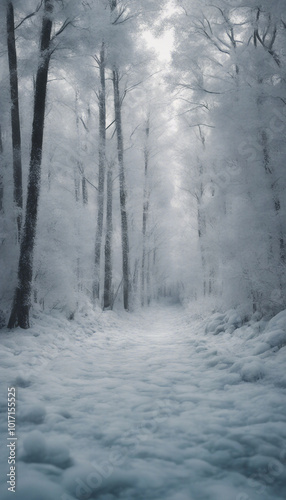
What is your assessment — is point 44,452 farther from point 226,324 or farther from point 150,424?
point 226,324

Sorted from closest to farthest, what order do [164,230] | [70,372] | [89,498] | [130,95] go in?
[89,498] → [70,372] → [130,95] → [164,230]

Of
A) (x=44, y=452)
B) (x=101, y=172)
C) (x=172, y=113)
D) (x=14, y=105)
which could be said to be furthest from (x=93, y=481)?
(x=172, y=113)

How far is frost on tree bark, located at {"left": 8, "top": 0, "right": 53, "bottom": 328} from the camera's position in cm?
513

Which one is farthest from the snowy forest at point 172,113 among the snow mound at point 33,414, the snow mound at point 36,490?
the snow mound at point 36,490

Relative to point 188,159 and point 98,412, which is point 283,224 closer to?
point 98,412

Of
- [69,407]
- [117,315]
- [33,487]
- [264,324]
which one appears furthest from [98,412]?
[117,315]

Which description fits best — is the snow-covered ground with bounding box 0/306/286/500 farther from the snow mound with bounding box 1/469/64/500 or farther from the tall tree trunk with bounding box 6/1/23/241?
the tall tree trunk with bounding box 6/1/23/241

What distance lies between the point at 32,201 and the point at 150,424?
4530mm

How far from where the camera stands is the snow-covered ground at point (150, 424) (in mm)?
1468

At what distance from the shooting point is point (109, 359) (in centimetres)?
443

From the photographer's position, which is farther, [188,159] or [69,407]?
[188,159]

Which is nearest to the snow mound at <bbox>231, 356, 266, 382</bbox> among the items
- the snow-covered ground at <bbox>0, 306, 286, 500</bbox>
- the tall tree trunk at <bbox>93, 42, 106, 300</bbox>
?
→ the snow-covered ground at <bbox>0, 306, 286, 500</bbox>

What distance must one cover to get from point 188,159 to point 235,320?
9987 mm

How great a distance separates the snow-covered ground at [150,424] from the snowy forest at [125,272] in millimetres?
13
